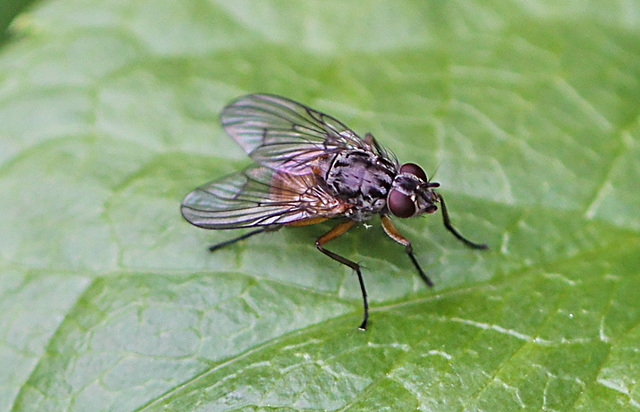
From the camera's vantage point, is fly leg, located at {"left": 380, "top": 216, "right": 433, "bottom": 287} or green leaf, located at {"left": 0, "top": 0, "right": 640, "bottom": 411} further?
fly leg, located at {"left": 380, "top": 216, "right": 433, "bottom": 287}

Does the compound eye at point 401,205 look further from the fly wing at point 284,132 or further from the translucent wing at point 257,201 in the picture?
the fly wing at point 284,132

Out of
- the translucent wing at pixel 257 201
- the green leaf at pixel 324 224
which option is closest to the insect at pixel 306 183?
the translucent wing at pixel 257 201

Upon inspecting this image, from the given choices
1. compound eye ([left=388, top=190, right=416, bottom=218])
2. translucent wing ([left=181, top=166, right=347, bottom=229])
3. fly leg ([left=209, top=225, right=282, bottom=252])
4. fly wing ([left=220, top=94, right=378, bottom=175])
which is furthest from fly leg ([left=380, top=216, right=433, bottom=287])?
fly leg ([left=209, top=225, right=282, bottom=252])

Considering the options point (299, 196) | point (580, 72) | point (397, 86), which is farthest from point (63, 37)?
point (580, 72)

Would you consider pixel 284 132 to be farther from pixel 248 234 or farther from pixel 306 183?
pixel 248 234

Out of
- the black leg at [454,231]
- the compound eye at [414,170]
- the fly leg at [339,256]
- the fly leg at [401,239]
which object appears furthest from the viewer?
the compound eye at [414,170]

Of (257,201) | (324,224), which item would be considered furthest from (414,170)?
(257,201)

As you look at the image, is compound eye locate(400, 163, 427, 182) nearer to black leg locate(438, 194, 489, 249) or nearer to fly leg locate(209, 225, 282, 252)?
black leg locate(438, 194, 489, 249)
